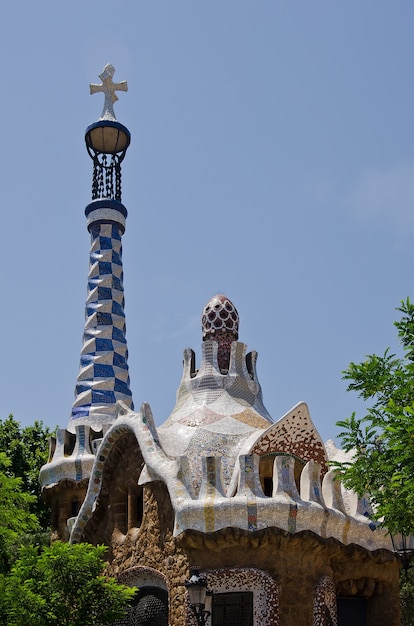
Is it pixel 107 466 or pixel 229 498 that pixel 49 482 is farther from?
pixel 229 498

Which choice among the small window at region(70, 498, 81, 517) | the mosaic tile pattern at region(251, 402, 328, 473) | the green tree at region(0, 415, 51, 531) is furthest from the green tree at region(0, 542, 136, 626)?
the green tree at region(0, 415, 51, 531)

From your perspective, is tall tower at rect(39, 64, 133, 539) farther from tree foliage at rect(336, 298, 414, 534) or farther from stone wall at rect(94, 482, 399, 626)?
tree foliage at rect(336, 298, 414, 534)

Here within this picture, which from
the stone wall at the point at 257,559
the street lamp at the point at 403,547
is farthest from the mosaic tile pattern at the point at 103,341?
the street lamp at the point at 403,547

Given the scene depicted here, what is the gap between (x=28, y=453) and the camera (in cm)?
2528

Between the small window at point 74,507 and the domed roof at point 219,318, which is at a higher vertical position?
the domed roof at point 219,318

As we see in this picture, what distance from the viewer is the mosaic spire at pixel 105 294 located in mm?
18141

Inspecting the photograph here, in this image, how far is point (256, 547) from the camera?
12.8 metres

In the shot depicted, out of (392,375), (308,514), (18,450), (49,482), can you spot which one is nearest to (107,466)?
(49,482)

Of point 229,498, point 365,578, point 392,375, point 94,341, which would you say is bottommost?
point 365,578

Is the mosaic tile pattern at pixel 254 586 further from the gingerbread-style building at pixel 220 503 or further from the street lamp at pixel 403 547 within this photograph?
the street lamp at pixel 403 547

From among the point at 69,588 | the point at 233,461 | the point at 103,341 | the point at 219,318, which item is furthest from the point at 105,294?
the point at 69,588

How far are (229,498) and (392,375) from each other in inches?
130

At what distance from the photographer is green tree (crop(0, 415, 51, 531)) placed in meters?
23.9

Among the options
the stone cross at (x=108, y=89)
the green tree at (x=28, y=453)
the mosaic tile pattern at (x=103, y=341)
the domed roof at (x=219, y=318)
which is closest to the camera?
the domed roof at (x=219, y=318)
